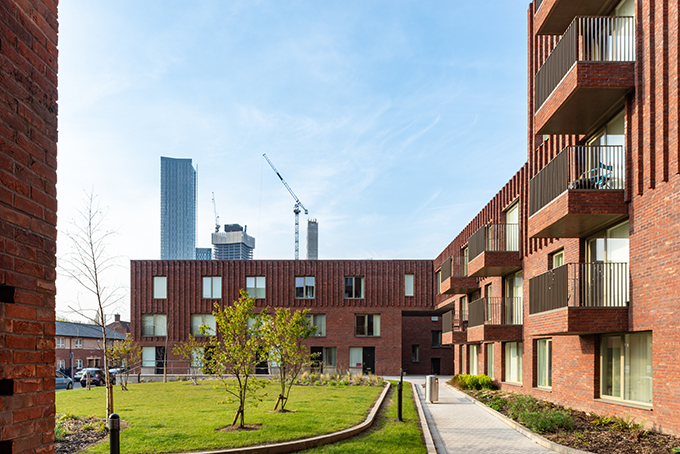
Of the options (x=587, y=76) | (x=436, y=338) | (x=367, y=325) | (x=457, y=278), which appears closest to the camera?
(x=587, y=76)

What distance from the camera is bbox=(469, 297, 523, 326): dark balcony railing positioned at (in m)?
24.6

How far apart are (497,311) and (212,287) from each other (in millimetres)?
26917

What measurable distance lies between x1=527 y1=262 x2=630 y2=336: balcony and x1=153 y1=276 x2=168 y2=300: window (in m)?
35.6

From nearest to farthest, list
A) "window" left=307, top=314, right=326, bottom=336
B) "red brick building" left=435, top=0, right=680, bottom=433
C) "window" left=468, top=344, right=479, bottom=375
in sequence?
"red brick building" left=435, top=0, right=680, bottom=433 → "window" left=468, top=344, right=479, bottom=375 → "window" left=307, top=314, right=326, bottom=336

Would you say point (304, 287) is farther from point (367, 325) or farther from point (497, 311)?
point (497, 311)

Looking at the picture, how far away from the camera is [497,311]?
26.6 m

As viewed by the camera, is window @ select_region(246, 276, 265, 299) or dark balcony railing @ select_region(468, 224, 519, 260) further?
window @ select_region(246, 276, 265, 299)

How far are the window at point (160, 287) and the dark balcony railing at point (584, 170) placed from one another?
36694 millimetres

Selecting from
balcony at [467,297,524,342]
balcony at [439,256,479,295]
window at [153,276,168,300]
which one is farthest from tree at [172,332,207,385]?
balcony at [439,256,479,295]

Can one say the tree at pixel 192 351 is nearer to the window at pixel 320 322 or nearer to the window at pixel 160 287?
the window at pixel 160 287

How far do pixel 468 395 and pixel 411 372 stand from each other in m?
27.5

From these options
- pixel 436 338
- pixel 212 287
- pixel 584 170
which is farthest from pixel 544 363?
pixel 212 287

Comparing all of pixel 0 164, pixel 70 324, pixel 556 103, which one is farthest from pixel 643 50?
pixel 70 324

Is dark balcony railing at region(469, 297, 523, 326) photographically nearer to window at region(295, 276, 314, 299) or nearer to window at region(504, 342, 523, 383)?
window at region(504, 342, 523, 383)
